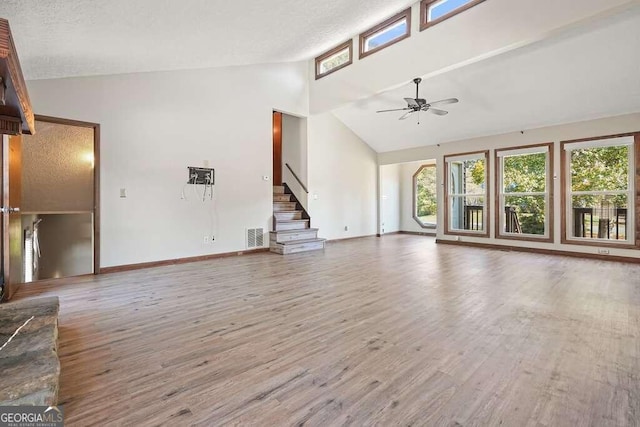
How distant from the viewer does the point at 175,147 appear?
5.28 metres

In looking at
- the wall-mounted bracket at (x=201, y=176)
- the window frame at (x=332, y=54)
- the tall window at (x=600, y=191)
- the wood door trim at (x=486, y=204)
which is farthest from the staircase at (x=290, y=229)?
the tall window at (x=600, y=191)

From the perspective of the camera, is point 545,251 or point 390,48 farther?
point 545,251

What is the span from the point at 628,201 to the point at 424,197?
5133 mm

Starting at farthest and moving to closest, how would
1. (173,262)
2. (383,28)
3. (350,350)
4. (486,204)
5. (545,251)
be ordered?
(486,204) < (545,251) < (383,28) < (173,262) < (350,350)

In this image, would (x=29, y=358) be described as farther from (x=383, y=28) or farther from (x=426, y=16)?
(x=383, y=28)

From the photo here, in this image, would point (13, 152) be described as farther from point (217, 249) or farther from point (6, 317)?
point (217, 249)

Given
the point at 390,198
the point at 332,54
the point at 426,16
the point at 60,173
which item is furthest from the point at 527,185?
the point at 60,173

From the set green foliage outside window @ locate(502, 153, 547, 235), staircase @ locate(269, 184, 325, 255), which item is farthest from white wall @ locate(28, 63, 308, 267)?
green foliage outside window @ locate(502, 153, 547, 235)

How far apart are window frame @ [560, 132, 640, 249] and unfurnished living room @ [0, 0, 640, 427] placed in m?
0.04

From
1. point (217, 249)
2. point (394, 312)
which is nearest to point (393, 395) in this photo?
point (394, 312)

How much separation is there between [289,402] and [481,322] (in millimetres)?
1908

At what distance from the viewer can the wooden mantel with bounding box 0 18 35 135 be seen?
4.09ft

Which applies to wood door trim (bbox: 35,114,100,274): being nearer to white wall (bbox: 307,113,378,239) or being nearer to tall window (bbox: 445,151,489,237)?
white wall (bbox: 307,113,378,239)

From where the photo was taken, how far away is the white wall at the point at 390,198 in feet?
31.8
